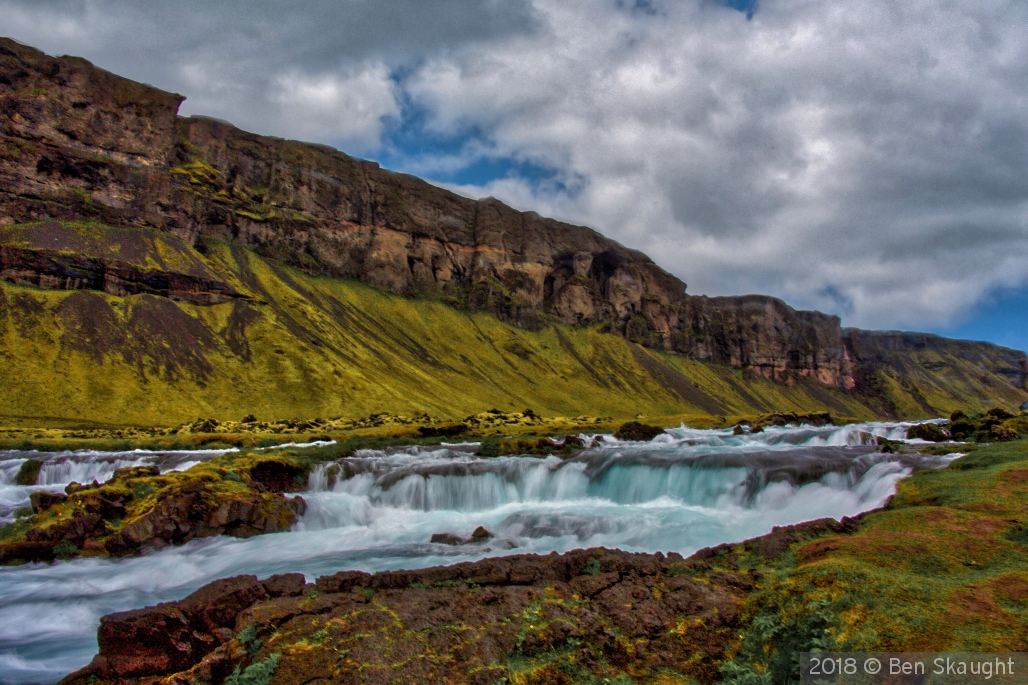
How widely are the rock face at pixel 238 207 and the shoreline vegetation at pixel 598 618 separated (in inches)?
3912

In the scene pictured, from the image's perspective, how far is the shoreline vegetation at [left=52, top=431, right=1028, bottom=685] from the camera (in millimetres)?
6668

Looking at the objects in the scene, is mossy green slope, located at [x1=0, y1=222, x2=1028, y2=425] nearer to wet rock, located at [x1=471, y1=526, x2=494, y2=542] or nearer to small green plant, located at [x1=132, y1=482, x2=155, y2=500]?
small green plant, located at [x1=132, y1=482, x2=155, y2=500]

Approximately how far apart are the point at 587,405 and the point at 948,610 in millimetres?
131194

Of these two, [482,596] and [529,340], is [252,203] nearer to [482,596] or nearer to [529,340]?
[529,340]

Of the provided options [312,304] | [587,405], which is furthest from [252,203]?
[587,405]

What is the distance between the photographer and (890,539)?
34.2ft

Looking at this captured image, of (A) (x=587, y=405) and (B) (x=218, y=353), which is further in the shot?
(A) (x=587, y=405)

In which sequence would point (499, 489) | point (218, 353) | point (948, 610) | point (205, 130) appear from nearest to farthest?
point (948, 610), point (499, 489), point (218, 353), point (205, 130)

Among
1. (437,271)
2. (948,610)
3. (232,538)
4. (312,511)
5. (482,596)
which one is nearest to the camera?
(948,610)

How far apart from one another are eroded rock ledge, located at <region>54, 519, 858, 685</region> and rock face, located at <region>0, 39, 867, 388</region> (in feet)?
325

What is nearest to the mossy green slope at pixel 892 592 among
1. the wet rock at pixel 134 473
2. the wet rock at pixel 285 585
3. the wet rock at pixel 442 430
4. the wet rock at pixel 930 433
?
the wet rock at pixel 285 585

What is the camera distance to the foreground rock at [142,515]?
18.0 metres

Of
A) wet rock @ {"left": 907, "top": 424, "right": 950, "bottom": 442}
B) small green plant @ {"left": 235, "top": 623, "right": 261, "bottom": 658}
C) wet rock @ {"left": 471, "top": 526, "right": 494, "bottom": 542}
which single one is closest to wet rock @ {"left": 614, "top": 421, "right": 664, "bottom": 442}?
wet rock @ {"left": 907, "top": 424, "right": 950, "bottom": 442}

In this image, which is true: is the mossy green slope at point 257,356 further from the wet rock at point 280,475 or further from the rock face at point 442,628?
the rock face at point 442,628
